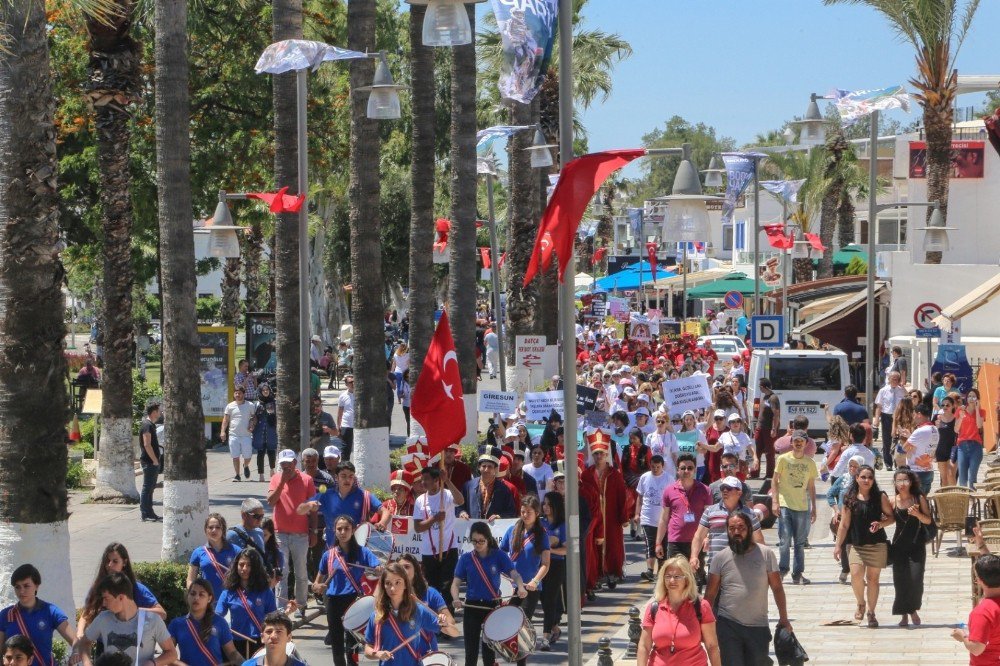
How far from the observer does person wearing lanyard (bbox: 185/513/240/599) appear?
11.4 metres

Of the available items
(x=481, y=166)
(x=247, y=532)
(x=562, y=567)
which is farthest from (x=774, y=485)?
(x=481, y=166)

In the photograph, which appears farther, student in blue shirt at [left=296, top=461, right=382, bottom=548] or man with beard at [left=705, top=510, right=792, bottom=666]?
student in blue shirt at [left=296, top=461, right=382, bottom=548]

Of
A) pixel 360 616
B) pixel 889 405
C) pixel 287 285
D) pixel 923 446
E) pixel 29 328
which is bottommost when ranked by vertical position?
pixel 889 405

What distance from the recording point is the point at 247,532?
1276 centimetres

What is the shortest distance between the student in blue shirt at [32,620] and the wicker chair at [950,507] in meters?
10.8

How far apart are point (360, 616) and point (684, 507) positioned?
575cm

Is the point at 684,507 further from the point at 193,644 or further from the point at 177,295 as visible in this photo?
the point at 193,644

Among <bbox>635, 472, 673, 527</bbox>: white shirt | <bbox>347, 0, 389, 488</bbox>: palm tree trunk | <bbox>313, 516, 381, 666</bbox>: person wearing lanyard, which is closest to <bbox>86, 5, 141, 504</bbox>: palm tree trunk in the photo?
<bbox>347, 0, 389, 488</bbox>: palm tree trunk

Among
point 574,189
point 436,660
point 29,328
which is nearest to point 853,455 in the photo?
point 574,189

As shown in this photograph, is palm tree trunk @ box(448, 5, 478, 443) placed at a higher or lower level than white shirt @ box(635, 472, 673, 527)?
higher

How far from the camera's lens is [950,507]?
682 inches

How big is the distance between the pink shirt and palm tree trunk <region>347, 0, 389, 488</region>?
7066 mm

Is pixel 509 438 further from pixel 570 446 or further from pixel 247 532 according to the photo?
pixel 570 446

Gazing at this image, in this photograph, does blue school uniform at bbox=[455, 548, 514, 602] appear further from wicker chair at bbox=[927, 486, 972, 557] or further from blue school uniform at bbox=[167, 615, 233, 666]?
wicker chair at bbox=[927, 486, 972, 557]
